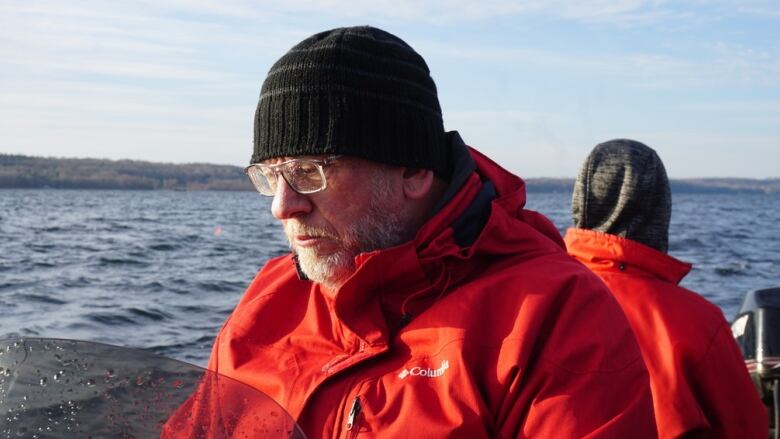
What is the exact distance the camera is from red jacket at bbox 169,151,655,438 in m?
2.38

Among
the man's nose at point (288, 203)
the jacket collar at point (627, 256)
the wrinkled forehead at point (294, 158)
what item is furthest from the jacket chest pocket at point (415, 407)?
the jacket collar at point (627, 256)

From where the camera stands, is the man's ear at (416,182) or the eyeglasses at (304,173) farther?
the man's ear at (416,182)

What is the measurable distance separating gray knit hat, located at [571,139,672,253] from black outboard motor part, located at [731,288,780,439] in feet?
3.91

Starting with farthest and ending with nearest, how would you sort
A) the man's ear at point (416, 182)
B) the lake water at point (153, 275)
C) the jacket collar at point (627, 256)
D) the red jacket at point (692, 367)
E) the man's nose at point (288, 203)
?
1. the lake water at point (153, 275)
2. the jacket collar at point (627, 256)
3. the red jacket at point (692, 367)
4. the man's ear at point (416, 182)
5. the man's nose at point (288, 203)

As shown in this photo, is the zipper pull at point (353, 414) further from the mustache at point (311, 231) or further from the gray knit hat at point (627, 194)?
the gray knit hat at point (627, 194)

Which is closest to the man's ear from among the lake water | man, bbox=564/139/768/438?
man, bbox=564/139/768/438

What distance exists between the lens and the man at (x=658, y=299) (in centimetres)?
357

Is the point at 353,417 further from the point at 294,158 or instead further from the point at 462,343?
the point at 294,158

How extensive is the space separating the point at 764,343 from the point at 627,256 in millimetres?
1520

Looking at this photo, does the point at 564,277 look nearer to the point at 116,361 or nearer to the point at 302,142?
the point at 302,142

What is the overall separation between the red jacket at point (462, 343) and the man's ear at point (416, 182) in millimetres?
158

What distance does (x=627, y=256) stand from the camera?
13.0ft

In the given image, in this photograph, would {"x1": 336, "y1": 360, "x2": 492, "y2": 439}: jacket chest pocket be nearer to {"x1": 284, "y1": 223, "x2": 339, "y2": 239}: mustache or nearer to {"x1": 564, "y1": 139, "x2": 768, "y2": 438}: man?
{"x1": 284, "y1": 223, "x2": 339, "y2": 239}: mustache

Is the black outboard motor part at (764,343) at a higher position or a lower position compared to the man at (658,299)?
lower
